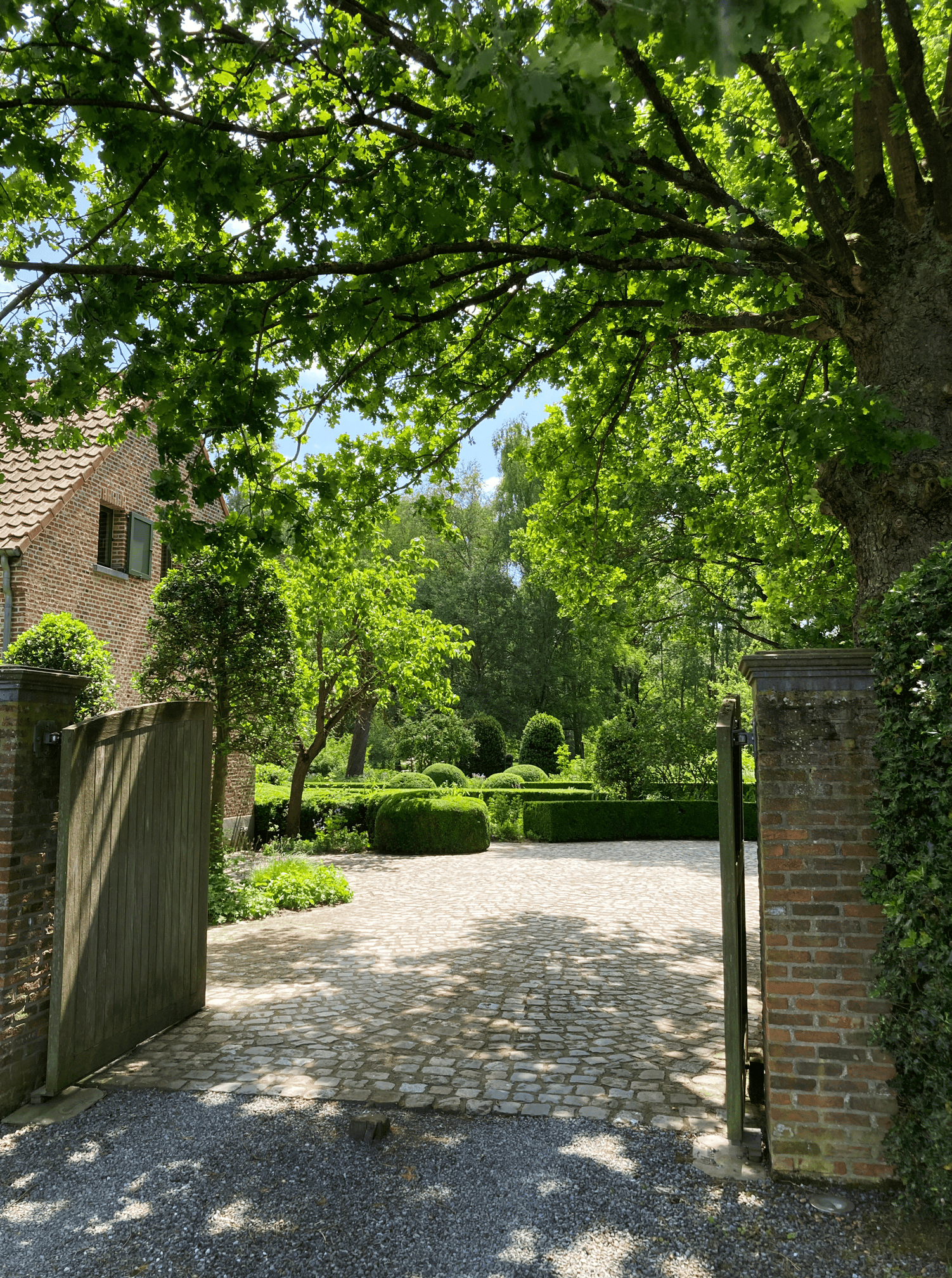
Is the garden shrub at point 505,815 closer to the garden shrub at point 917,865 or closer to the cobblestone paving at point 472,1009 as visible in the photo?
the cobblestone paving at point 472,1009

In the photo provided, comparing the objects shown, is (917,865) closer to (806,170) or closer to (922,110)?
(806,170)

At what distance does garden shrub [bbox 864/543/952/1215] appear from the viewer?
10.0 ft

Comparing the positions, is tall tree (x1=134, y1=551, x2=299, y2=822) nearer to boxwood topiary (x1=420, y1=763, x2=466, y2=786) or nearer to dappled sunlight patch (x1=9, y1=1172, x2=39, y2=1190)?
dappled sunlight patch (x1=9, y1=1172, x2=39, y2=1190)

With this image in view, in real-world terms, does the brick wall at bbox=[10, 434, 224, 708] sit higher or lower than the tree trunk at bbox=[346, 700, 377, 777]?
higher

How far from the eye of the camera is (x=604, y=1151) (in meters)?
3.91

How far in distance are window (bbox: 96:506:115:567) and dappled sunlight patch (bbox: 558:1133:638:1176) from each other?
12517 millimetres

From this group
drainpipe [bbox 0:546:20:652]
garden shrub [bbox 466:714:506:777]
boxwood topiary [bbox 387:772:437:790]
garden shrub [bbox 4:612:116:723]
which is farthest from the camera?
garden shrub [bbox 466:714:506:777]

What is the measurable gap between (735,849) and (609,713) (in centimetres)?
3318

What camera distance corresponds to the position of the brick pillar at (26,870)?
437 centimetres

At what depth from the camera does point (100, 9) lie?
15.4 ft

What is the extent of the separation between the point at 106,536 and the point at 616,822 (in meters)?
12.4

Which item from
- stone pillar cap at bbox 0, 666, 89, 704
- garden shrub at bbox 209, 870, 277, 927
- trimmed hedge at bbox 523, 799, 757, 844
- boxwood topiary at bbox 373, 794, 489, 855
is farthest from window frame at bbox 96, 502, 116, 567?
trimmed hedge at bbox 523, 799, 757, 844

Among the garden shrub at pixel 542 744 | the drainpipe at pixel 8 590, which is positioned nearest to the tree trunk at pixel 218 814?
the drainpipe at pixel 8 590

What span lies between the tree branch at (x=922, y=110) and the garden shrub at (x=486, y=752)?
2606 cm
